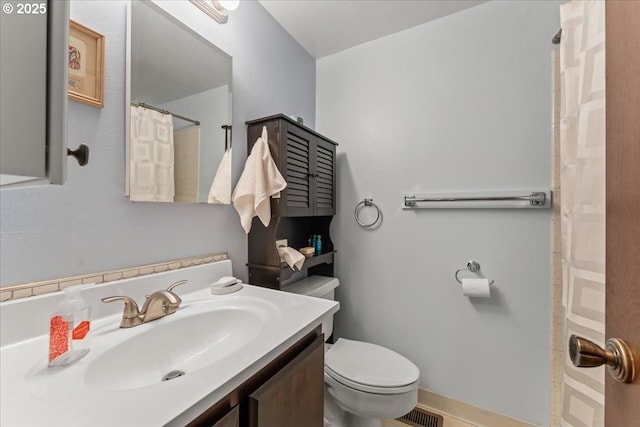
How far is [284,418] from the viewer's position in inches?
26.9

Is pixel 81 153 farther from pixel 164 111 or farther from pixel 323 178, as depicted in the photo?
pixel 323 178

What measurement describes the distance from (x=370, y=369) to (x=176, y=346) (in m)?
0.89

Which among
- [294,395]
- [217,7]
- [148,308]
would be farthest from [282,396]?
[217,7]

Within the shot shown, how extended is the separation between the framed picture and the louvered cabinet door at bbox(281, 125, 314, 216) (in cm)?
69

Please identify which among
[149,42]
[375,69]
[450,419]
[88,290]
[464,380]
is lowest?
[450,419]

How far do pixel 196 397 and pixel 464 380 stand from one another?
1608mm

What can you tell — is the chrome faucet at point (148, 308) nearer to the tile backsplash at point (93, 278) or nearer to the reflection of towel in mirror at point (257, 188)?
the tile backsplash at point (93, 278)

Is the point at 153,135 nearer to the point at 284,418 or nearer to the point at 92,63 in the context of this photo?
the point at 92,63

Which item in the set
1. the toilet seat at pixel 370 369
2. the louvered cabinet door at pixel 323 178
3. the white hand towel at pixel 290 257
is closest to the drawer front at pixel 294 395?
the toilet seat at pixel 370 369

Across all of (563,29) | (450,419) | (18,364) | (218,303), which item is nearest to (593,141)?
(563,29)

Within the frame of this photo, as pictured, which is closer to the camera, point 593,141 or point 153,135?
point 593,141

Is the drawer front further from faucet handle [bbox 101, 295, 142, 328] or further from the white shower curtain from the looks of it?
the white shower curtain

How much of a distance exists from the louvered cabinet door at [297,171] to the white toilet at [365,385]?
495mm

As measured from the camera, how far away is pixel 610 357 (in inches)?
14.7
